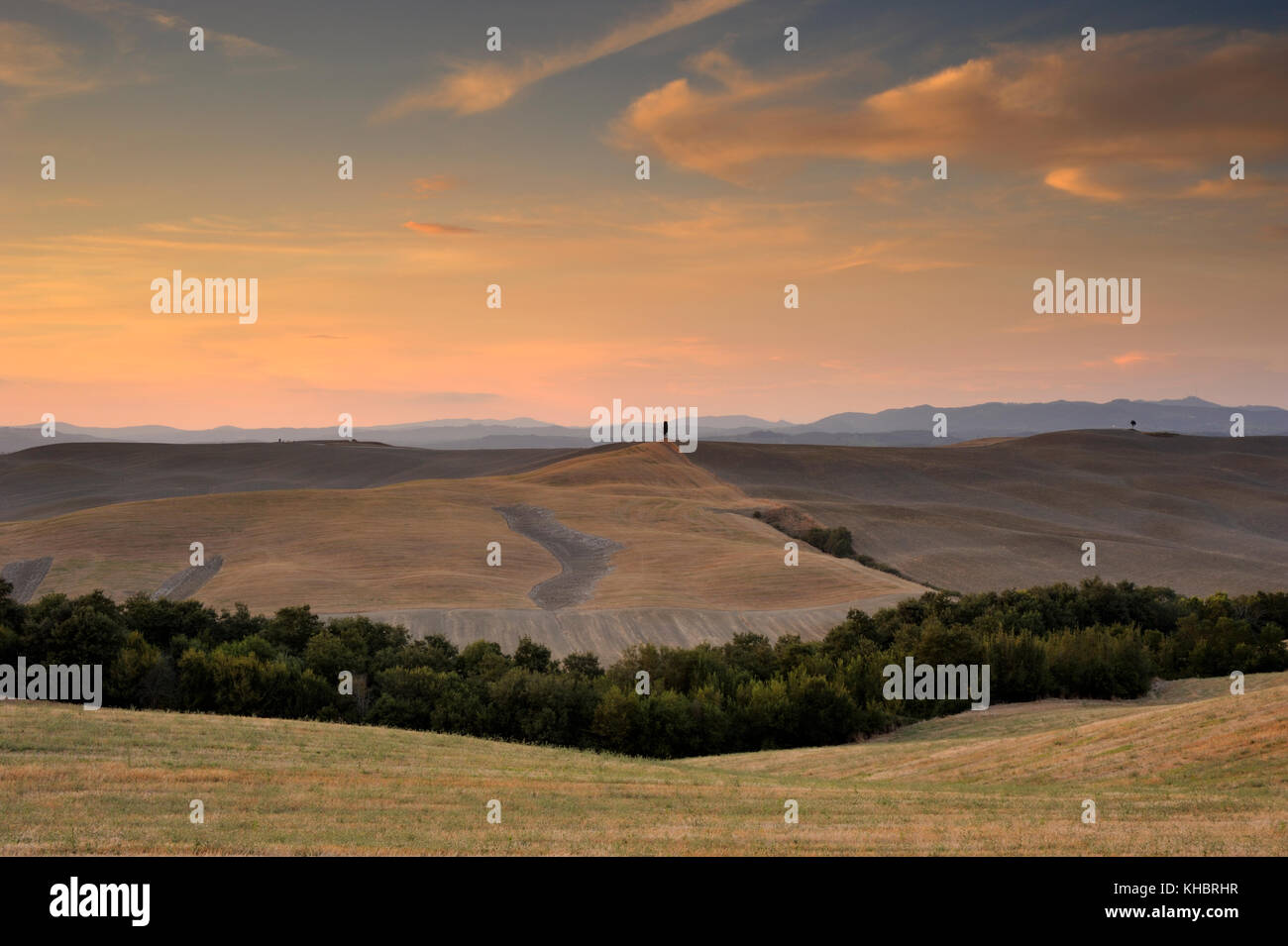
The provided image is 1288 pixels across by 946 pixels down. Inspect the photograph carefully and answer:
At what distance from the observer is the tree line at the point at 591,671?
33719 millimetres

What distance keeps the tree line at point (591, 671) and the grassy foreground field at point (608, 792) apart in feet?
18.5

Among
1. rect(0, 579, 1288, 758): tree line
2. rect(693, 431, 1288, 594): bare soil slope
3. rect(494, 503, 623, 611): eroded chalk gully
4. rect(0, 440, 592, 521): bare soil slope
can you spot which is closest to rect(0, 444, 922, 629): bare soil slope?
rect(494, 503, 623, 611): eroded chalk gully

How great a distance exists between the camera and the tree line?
111 feet

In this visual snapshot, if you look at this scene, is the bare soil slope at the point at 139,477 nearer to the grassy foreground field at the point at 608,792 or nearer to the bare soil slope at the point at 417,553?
the bare soil slope at the point at 417,553

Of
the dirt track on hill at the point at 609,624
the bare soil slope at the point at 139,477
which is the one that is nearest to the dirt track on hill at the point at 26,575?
the dirt track on hill at the point at 609,624

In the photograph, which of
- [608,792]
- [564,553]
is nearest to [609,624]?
[564,553]

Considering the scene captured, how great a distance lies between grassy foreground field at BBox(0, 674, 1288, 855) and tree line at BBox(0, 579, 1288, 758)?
565cm

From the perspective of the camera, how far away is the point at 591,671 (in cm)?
4334

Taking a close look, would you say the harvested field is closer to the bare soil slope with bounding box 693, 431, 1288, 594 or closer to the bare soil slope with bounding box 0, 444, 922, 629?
the bare soil slope with bounding box 0, 444, 922, 629

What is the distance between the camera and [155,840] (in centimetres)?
1236

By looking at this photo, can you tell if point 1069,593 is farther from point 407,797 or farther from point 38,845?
point 38,845

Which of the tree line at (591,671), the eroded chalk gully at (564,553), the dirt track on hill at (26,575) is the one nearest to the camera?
the tree line at (591,671)

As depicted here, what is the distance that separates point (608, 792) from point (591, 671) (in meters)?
24.3
